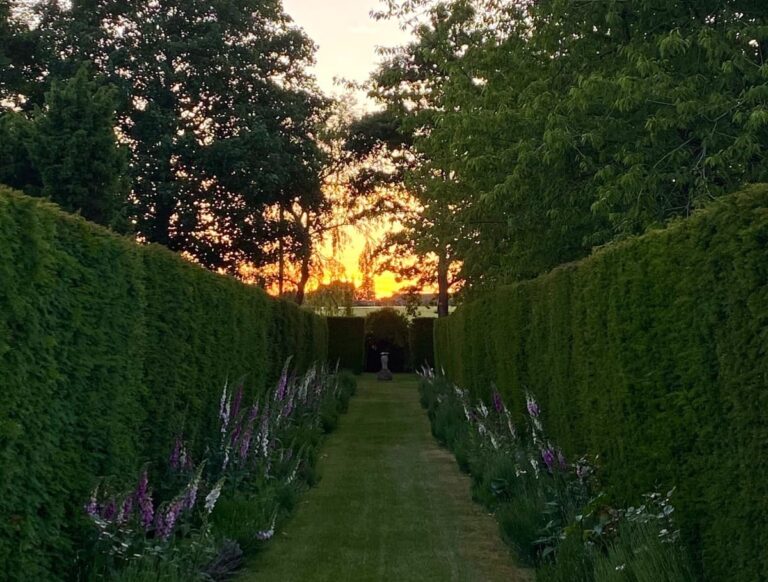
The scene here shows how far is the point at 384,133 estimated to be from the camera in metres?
32.5

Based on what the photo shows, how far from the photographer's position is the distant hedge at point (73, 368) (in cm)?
355

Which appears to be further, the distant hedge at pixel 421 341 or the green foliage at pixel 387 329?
the green foliage at pixel 387 329

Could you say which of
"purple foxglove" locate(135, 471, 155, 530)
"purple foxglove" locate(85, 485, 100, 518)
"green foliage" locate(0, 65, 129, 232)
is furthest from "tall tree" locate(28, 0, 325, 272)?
"purple foxglove" locate(85, 485, 100, 518)

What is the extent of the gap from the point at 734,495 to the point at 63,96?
1840 cm

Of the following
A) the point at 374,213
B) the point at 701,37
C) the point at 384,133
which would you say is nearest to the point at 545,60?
the point at 701,37

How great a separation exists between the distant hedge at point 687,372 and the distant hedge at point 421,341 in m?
30.1

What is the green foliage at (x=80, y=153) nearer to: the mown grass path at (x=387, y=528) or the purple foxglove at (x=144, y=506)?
the mown grass path at (x=387, y=528)

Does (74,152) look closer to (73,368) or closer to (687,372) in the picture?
(73,368)

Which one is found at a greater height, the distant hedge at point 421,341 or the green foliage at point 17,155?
the green foliage at point 17,155

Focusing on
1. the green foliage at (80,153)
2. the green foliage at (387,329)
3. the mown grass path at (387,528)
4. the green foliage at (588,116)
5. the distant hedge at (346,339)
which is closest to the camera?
the mown grass path at (387,528)

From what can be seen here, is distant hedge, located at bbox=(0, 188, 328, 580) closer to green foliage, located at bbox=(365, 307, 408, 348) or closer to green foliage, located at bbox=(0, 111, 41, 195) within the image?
green foliage, located at bbox=(0, 111, 41, 195)

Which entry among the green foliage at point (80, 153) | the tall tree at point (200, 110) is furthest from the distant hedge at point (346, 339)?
the green foliage at point (80, 153)

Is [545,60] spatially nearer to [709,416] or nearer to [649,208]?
[649,208]

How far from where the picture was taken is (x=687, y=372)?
12.9 ft
